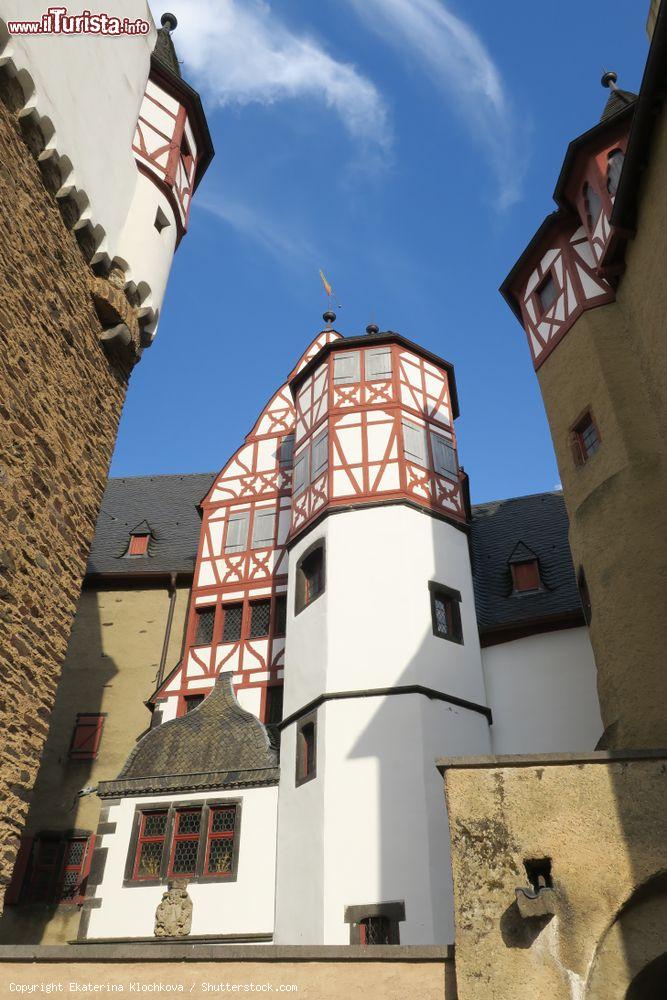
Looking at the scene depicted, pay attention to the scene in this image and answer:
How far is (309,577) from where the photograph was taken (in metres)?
16.3

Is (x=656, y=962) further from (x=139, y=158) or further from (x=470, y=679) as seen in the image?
(x=139, y=158)

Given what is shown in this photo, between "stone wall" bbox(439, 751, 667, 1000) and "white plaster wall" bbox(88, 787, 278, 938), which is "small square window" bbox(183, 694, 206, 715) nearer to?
"white plaster wall" bbox(88, 787, 278, 938)

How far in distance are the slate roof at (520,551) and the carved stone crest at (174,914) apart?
6962mm

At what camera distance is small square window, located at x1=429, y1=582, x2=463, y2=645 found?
48.7 ft

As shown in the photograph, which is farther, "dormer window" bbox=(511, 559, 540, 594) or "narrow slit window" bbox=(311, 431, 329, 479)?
"narrow slit window" bbox=(311, 431, 329, 479)

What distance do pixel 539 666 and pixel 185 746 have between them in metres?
6.54

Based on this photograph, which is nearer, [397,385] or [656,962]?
[656,962]

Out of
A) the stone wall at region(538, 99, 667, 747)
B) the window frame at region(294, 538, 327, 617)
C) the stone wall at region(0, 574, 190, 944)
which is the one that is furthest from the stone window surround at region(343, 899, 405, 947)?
the window frame at region(294, 538, 327, 617)

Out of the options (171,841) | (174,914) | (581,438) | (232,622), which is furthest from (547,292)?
(174,914)

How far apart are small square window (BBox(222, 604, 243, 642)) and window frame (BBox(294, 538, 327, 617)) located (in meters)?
1.92

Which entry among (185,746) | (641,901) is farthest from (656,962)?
(185,746)

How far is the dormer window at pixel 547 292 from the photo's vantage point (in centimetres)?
1432

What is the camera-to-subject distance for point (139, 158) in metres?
13.4

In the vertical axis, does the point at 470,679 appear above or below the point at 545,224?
below
